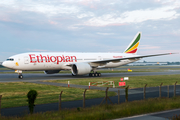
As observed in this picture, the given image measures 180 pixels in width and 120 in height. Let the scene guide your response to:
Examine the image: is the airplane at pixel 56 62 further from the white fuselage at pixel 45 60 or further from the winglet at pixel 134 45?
the winglet at pixel 134 45

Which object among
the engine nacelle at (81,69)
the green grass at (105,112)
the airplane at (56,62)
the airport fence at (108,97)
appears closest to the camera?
the green grass at (105,112)

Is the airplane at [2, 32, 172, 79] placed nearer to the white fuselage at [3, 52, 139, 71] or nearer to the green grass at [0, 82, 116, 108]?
the white fuselage at [3, 52, 139, 71]

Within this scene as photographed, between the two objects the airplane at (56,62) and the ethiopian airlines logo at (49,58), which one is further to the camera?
the ethiopian airlines logo at (49,58)

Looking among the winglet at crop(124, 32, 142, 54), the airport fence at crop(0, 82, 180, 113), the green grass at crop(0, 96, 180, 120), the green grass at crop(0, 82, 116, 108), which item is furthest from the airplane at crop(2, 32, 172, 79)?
the green grass at crop(0, 96, 180, 120)

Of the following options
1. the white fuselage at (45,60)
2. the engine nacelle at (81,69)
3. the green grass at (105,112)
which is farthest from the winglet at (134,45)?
the green grass at (105,112)

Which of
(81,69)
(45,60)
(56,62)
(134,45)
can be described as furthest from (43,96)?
(134,45)

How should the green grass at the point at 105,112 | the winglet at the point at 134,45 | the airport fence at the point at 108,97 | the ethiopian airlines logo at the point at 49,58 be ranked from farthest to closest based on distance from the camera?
the winglet at the point at 134,45 < the ethiopian airlines logo at the point at 49,58 < the airport fence at the point at 108,97 < the green grass at the point at 105,112

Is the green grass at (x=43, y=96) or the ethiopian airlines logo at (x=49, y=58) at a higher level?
the ethiopian airlines logo at (x=49, y=58)

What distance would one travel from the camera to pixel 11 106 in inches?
604

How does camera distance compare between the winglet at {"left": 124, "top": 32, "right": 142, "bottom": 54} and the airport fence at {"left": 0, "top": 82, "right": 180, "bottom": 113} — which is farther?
the winglet at {"left": 124, "top": 32, "right": 142, "bottom": 54}

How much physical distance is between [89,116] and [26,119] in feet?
11.0

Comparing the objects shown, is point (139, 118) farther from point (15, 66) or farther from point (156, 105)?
point (15, 66)

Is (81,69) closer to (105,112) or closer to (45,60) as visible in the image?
(45,60)

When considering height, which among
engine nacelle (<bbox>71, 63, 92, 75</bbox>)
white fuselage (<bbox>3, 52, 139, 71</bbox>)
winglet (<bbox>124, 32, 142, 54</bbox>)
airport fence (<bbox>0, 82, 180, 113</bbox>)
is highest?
winglet (<bbox>124, 32, 142, 54</bbox>)
